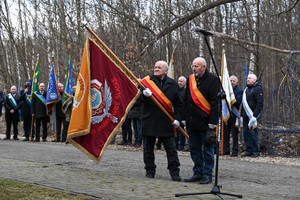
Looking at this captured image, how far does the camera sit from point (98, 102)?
9289 millimetres

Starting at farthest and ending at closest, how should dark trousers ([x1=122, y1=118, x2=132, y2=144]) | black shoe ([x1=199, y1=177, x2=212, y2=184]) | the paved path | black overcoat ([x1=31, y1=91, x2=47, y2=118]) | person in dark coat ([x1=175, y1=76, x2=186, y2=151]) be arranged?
black overcoat ([x1=31, y1=91, x2=47, y2=118]), dark trousers ([x1=122, y1=118, x2=132, y2=144]), person in dark coat ([x1=175, y1=76, x2=186, y2=151]), black shoe ([x1=199, y1=177, x2=212, y2=184]), the paved path

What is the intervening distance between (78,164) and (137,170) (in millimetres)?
1609

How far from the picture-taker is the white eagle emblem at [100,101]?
9258 millimetres

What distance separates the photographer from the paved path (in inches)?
284

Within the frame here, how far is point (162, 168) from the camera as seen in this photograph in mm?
10414

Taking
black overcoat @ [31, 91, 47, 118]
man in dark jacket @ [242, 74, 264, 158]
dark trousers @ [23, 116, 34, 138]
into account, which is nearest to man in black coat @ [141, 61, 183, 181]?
man in dark jacket @ [242, 74, 264, 158]

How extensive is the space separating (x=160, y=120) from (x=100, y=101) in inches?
50.1

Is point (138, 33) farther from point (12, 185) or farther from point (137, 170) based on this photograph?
point (12, 185)

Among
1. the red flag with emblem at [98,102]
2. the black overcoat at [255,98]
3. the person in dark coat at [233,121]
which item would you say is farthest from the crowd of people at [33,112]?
the red flag with emblem at [98,102]

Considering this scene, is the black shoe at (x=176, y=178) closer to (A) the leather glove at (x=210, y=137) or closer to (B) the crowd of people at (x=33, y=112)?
(A) the leather glove at (x=210, y=137)

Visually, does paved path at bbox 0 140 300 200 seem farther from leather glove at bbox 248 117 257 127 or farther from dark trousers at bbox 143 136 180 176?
leather glove at bbox 248 117 257 127

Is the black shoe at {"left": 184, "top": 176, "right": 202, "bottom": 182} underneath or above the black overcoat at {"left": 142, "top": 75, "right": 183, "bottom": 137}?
underneath

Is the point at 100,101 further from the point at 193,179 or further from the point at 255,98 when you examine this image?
the point at 255,98

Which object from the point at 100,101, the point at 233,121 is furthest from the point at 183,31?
the point at 100,101
